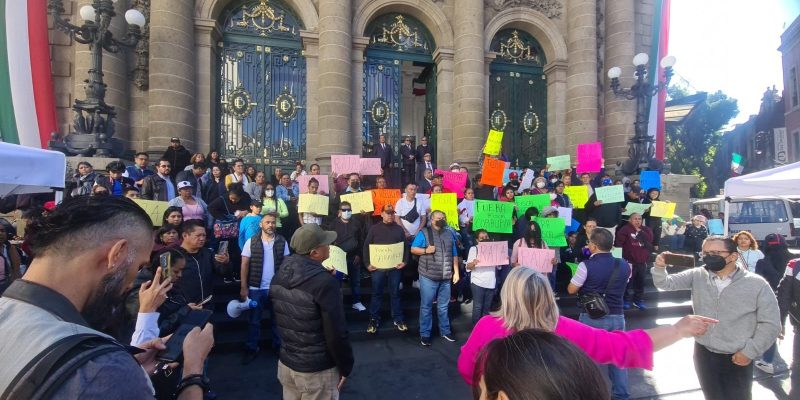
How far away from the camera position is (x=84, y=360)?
1.00 m

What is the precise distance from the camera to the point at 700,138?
Result: 3584cm

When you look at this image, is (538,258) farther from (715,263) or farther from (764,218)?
(764,218)

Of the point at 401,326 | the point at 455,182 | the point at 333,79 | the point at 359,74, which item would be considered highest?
the point at 359,74

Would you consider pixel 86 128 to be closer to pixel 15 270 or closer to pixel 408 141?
pixel 15 270

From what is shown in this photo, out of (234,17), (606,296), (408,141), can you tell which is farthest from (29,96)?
(606,296)

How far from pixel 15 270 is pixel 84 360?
18.2 feet

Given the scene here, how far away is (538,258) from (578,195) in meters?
3.92

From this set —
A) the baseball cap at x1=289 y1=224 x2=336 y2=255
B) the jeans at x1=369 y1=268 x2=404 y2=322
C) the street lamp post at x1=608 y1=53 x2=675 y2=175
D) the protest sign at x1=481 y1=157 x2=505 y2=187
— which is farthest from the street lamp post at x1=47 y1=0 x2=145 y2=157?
the street lamp post at x1=608 y1=53 x2=675 y2=175

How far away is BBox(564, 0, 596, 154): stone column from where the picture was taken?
13.5 meters

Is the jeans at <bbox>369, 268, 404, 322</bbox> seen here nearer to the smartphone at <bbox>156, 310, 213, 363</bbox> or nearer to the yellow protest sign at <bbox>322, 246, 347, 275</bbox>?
the yellow protest sign at <bbox>322, 246, 347, 275</bbox>

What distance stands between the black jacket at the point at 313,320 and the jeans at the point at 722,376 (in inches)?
120

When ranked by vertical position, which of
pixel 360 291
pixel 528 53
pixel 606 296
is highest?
pixel 528 53

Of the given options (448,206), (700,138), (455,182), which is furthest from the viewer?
(700,138)

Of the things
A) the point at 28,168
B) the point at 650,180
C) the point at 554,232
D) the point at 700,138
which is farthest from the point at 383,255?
the point at 700,138
